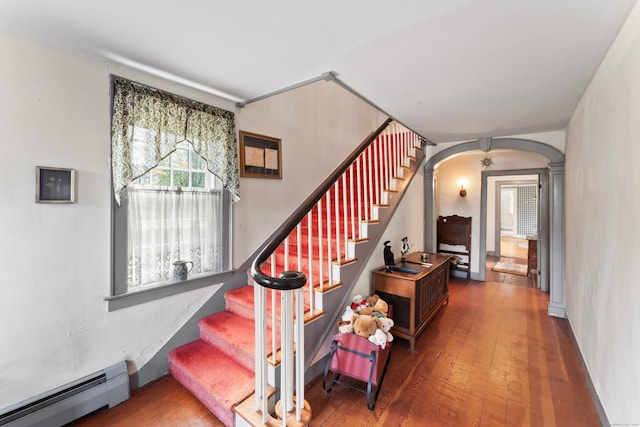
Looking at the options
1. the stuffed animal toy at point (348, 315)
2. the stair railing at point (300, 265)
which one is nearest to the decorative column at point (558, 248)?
the stair railing at point (300, 265)

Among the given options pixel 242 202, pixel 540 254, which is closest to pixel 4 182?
pixel 242 202

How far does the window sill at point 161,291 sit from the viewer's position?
6.70ft

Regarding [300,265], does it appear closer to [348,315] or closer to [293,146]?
[348,315]

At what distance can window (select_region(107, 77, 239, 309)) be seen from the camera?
2019 mm

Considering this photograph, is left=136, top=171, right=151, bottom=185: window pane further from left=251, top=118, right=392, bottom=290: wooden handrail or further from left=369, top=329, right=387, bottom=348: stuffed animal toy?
left=369, top=329, right=387, bottom=348: stuffed animal toy

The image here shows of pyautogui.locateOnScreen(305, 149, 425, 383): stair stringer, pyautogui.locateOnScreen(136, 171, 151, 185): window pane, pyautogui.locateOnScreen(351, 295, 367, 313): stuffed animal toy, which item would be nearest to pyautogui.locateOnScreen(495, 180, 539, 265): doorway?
pyautogui.locateOnScreen(305, 149, 425, 383): stair stringer

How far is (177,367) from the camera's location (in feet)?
7.25

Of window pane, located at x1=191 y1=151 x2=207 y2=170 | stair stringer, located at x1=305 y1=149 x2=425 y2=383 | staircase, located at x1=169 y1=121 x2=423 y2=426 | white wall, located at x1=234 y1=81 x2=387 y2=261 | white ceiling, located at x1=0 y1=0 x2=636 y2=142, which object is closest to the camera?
white ceiling, located at x1=0 y1=0 x2=636 y2=142

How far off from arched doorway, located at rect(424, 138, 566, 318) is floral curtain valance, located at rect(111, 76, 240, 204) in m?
3.33

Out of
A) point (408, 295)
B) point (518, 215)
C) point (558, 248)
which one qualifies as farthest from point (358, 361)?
point (518, 215)

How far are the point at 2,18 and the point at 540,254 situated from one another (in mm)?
6680

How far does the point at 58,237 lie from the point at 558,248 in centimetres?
513

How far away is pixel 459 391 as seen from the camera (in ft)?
7.00

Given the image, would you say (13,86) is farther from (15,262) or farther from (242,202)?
(242,202)
